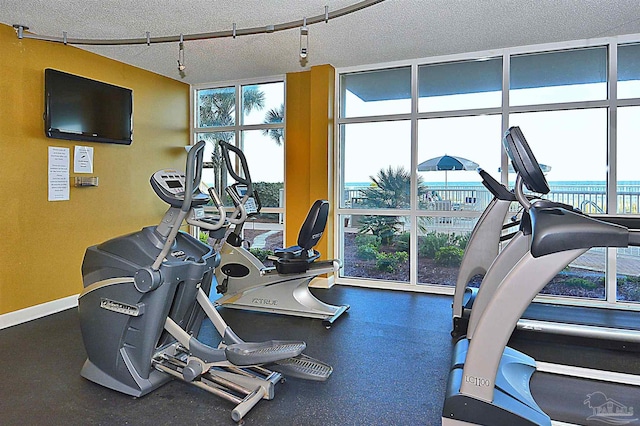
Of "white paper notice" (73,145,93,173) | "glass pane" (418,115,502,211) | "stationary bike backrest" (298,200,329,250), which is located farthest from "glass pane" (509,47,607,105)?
"white paper notice" (73,145,93,173)

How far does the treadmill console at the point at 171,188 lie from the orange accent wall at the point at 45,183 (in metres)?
2.22

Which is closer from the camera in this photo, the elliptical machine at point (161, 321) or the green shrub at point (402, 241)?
the elliptical machine at point (161, 321)

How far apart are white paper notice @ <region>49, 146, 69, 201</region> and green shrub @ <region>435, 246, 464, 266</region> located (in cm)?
403

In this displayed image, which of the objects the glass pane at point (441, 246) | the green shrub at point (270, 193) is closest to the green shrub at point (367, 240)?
the glass pane at point (441, 246)

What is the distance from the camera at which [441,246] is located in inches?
190

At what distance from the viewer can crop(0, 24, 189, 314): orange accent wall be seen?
3.73m

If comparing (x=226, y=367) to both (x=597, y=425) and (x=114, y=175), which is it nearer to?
(x=597, y=425)

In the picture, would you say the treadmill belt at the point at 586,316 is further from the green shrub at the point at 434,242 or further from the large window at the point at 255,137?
the large window at the point at 255,137

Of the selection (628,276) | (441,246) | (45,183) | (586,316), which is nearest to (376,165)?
(441,246)

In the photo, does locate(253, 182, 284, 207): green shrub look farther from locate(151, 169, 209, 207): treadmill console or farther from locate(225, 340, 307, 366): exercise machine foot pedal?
locate(225, 340, 307, 366): exercise machine foot pedal

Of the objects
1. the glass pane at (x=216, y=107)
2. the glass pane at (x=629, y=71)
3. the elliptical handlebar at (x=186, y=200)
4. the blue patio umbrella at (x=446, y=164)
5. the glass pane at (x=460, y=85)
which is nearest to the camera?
the elliptical handlebar at (x=186, y=200)

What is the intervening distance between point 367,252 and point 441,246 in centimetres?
89

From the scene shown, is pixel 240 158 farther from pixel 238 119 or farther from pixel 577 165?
pixel 577 165

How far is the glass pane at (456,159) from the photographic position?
4.61 m
